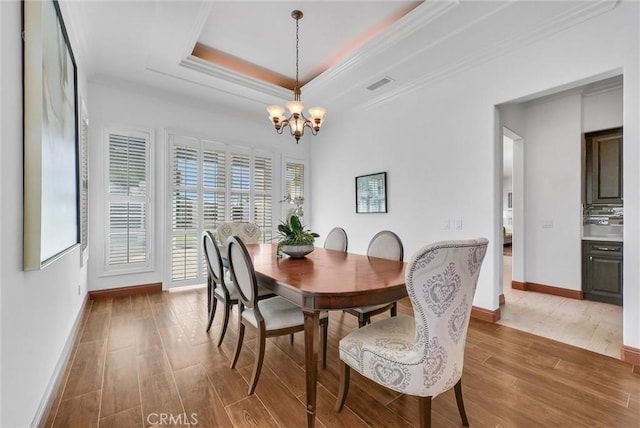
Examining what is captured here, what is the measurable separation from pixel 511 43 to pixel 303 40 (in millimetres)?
2107

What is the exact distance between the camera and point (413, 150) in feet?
12.3

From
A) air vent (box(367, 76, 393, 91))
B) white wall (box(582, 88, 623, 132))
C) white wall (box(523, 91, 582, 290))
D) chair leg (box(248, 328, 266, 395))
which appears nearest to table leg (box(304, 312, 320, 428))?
chair leg (box(248, 328, 266, 395))

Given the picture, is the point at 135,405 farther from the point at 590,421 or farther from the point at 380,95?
the point at 380,95

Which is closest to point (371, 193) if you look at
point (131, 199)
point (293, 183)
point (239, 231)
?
point (293, 183)

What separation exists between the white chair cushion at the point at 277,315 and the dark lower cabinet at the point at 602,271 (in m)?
Result: 3.85

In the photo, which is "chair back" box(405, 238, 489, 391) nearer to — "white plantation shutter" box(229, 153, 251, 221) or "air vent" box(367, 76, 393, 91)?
"air vent" box(367, 76, 393, 91)

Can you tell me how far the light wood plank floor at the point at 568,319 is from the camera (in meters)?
2.49

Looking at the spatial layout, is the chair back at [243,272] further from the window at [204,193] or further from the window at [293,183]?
the window at [293,183]

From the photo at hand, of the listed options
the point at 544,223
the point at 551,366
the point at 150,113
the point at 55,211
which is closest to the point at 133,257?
the point at 150,113

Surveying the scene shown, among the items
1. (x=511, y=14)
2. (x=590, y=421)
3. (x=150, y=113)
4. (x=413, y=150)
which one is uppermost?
(x=511, y=14)

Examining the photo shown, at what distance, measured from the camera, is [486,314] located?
298 cm

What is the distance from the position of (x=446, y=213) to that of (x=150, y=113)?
4.26 metres

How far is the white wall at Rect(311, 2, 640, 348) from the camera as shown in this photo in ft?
7.19

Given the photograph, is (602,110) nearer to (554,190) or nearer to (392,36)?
(554,190)
